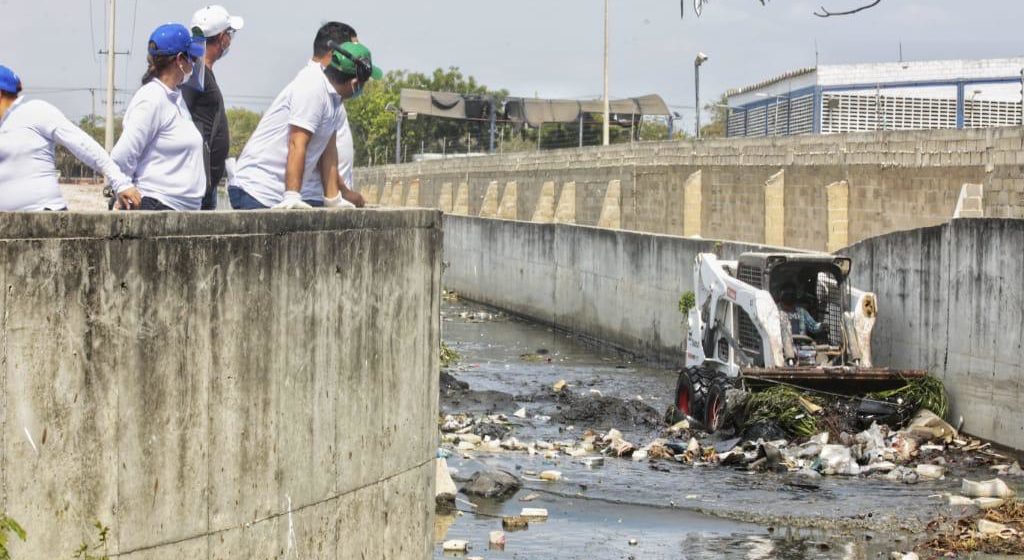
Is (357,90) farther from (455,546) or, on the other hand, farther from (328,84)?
(455,546)

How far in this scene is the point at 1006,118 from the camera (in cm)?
3750

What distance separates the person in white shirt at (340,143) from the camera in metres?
8.30

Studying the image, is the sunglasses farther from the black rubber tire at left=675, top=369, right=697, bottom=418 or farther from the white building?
the white building

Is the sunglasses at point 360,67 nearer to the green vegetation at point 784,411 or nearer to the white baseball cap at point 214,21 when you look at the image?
the white baseball cap at point 214,21

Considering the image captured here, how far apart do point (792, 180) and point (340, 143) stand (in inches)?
A: 920

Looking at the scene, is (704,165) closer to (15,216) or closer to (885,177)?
(885,177)

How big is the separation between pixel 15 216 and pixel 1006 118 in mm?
35723

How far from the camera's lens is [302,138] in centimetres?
808

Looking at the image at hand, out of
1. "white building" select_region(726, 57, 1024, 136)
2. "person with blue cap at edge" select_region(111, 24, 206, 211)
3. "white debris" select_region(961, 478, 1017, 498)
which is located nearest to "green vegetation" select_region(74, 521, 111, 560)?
"person with blue cap at edge" select_region(111, 24, 206, 211)

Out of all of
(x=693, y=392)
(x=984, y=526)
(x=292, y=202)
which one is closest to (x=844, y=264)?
(x=693, y=392)

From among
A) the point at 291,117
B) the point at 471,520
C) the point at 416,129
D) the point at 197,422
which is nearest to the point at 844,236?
the point at 471,520

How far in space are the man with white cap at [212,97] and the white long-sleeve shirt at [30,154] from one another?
1754 millimetres

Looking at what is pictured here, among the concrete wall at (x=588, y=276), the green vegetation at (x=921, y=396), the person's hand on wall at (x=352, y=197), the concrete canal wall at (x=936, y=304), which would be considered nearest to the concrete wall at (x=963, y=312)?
the concrete canal wall at (x=936, y=304)

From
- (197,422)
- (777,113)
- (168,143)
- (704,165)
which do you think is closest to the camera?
(197,422)
